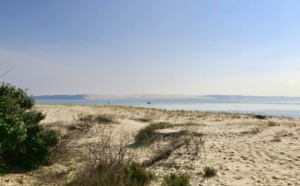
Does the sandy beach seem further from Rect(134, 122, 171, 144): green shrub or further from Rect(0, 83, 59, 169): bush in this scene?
Rect(134, 122, 171, 144): green shrub

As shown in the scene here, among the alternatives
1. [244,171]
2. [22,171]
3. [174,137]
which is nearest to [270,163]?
[244,171]

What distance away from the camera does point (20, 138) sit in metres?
7.75

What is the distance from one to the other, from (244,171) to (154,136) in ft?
24.8

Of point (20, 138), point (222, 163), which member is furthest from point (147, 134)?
point (20, 138)

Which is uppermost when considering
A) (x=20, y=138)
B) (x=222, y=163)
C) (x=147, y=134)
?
(x=20, y=138)

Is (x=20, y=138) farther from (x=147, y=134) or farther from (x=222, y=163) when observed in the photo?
(x=147, y=134)

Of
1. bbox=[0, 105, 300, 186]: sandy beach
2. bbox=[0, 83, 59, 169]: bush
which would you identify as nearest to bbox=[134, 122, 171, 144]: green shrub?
bbox=[0, 105, 300, 186]: sandy beach

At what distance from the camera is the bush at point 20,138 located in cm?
757

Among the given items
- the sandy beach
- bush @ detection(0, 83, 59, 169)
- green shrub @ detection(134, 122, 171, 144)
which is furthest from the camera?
green shrub @ detection(134, 122, 171, 144)

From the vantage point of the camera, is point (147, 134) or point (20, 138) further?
point (147, 134)

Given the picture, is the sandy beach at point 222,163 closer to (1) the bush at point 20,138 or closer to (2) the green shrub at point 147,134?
(1) the bush at point 20,138

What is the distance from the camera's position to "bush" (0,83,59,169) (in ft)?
24.8

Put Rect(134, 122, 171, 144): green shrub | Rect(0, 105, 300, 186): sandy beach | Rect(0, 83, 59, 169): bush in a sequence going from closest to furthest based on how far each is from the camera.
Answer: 1. Rect(0, 83, 59, 169): bush
2. Rect(0, 105, 300, 186): sandy beach
3. Rect(134, 122, 171, 144): green shrub

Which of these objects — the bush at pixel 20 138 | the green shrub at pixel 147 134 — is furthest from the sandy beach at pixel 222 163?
the green shrub at pixel 147 134
